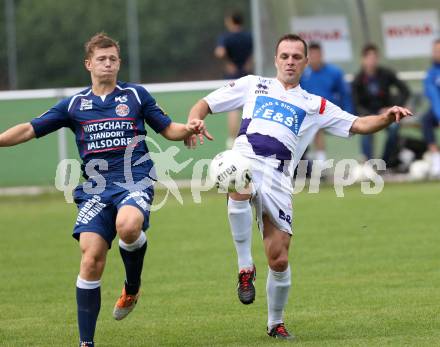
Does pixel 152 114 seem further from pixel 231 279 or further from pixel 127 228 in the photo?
pixel 231 279

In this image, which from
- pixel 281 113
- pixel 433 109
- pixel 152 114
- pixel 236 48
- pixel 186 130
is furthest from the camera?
pixel 236 48

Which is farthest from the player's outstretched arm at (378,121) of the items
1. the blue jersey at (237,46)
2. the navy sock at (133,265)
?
the blue jersey at (237,46)

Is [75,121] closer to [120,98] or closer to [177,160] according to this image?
[120,98]

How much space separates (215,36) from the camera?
26.7 m

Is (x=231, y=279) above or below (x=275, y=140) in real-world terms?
below

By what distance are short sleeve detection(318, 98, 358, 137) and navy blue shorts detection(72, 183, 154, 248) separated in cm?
131

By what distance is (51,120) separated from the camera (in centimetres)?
708

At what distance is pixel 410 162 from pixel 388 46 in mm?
2483

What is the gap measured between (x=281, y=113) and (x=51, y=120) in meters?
1.50

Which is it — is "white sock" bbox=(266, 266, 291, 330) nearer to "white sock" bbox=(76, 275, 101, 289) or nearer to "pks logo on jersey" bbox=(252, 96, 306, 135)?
"pks logo on jersey" bbox=(252, 96, 306, 135)

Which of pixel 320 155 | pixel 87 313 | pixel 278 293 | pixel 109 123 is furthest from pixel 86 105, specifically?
pixel 320 155

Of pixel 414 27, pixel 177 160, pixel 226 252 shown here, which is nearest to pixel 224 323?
pixel 226 252

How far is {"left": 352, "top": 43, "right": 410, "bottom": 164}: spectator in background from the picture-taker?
16.3m

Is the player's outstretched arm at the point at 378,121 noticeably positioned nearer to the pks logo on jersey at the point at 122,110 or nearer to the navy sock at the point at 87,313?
the pks logo on jersey at the point at 122,110
